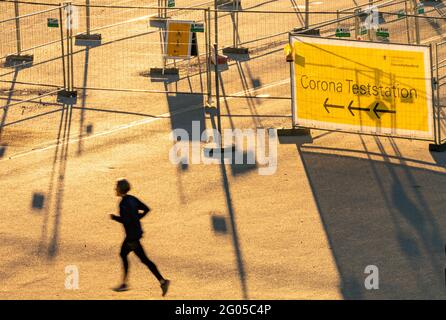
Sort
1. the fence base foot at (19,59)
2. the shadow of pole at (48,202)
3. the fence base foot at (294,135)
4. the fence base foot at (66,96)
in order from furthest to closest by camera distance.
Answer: the fence base foot at (19,59) < the fence base foot at (66,96) < the fence base foot at (294,135) < the shadow of pole at (48,202)

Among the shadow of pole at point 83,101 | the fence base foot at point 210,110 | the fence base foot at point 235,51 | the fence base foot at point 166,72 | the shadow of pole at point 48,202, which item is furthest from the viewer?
the fence base foot at point 235,51

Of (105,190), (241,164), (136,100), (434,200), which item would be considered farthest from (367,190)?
(136,100)

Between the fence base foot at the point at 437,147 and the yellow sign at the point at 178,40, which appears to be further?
the yellow sign at the point at 178,40

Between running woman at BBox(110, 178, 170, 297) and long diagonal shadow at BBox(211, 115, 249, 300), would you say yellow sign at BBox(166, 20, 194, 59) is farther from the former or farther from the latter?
running woman at BBox(110, 178, 170, 297)

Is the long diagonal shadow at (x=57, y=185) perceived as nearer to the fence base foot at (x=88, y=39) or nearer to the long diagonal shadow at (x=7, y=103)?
the long diagonal shadow at (x=7, y=103)

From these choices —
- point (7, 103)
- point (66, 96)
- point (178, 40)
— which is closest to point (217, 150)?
point (66, 96)

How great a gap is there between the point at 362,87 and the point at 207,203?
396 cm

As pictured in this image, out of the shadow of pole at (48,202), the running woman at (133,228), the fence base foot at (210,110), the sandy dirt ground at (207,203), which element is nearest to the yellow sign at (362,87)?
the sandy dirt ground at (207,203)

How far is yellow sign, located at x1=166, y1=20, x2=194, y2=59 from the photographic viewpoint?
29141 mm

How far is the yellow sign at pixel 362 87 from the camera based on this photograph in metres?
23.1

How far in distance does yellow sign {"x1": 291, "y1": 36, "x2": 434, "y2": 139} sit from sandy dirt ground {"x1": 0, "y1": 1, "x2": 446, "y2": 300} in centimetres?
47

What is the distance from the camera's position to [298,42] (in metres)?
24.1

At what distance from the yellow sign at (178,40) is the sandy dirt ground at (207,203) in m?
0.64

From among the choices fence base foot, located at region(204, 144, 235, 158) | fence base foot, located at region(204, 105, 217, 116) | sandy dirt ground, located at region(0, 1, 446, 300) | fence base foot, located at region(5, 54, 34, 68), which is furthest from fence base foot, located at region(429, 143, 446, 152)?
fence base foot, located at region(5, 54, 34, 68)
